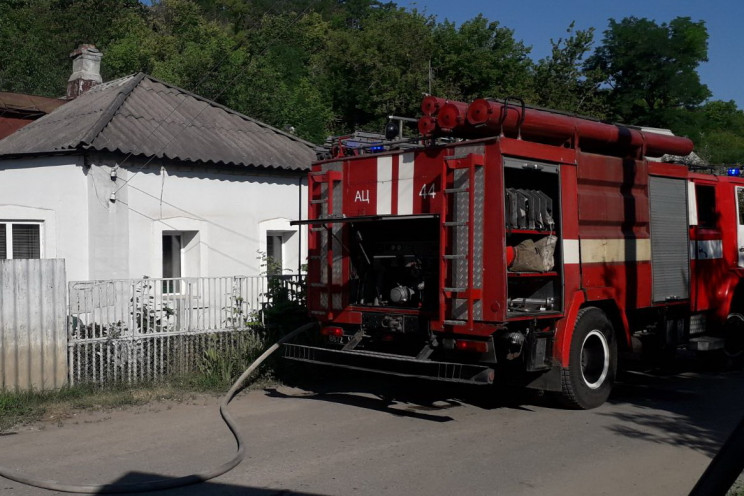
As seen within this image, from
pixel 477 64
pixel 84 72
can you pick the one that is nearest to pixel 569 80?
pixel 477 64

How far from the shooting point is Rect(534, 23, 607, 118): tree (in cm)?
3519

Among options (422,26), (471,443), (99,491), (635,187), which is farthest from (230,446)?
(422,26)

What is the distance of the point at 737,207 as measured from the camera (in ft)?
39.3

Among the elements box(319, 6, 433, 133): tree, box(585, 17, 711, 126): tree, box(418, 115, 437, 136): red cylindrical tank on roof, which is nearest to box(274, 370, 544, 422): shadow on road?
box(418, 115, 437, 136): red cylindrical tank on roof

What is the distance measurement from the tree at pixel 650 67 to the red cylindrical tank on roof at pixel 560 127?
3584cm

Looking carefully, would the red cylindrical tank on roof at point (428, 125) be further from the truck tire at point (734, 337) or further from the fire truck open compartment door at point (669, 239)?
the truck tire at point (734, 337)

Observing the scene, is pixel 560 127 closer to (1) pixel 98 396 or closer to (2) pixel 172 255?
(1) pixel 98 396

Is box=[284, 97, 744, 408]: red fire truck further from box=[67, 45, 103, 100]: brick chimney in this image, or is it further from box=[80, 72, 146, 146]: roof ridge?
box=[67, 45, 103, 100]: brick chimney

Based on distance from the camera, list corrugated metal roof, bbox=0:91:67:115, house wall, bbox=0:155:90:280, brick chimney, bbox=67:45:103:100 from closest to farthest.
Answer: house wall, bbox=0:155:90:280 → brick chimney, bbox=67:45:103:100 → corrugated metal roof, bbox=0:91:67:115

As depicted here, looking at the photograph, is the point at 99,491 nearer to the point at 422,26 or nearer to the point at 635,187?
the point at 635,187

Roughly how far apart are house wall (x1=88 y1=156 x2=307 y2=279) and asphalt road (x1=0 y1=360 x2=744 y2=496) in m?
3.71

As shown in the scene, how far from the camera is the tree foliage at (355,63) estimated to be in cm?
3297

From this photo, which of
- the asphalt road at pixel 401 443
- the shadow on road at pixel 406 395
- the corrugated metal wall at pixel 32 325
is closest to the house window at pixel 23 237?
the corrugated metal wall at pixel 32 325

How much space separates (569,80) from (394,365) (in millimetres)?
30233
